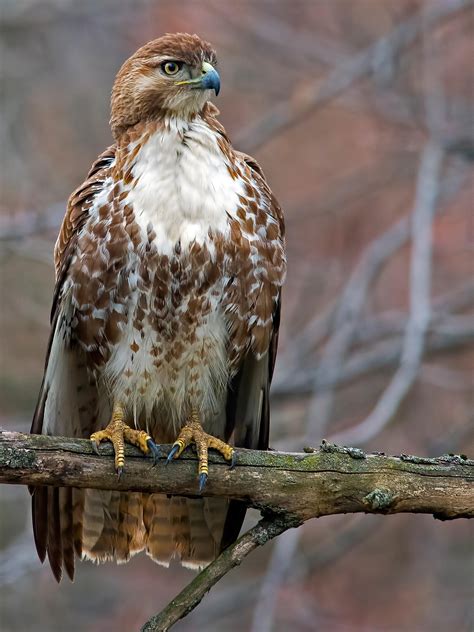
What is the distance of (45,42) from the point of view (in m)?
9.70

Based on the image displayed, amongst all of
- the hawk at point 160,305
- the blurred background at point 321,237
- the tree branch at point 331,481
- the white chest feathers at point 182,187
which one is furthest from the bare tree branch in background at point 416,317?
the white chest feathers at point 182,187

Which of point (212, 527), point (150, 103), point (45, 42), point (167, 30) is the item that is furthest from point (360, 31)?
point (212, 527)

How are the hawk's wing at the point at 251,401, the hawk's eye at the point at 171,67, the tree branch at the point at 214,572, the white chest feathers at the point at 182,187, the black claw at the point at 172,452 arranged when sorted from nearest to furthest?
the tree branch at the point at 214,572, the black claw at the point at 172,452, the white chest feathers at the point at 182,187, the hawk's eye at the point at 171,67, the hawk's wing at the point at 251,401

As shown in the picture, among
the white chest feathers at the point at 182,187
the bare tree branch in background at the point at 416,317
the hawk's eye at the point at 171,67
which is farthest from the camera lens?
the bare tree branch in background at the point at 416,317

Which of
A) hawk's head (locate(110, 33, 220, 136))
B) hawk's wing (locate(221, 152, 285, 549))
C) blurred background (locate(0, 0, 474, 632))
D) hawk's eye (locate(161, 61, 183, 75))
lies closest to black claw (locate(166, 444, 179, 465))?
hawk's wing (locate(221, 152, 285, 549))

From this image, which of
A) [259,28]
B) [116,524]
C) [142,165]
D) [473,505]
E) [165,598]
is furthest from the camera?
[165,598]

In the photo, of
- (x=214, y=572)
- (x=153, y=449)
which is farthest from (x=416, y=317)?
(x=214, y=572)

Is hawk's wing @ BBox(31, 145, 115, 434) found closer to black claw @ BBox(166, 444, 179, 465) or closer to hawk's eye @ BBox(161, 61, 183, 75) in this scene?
hawk's eye @ BBox(161, 61, 183, 75)

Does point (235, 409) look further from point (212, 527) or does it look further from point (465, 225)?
point (465, 225)

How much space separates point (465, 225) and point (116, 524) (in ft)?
14.2

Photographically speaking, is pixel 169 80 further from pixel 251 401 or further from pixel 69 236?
pixel 251 401

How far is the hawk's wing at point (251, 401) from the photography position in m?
5.30

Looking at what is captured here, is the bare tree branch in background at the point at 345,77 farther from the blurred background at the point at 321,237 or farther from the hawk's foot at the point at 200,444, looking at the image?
the hawk's foot at the point at 200,444

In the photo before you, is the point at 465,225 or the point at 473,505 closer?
the point at 473,505
